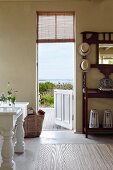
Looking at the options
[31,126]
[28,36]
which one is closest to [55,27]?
[28,36]

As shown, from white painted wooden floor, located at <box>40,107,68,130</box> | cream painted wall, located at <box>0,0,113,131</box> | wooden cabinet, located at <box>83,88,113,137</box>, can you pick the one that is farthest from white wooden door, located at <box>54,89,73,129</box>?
wooden cabinet, located at <box>83,88,113,137</box>

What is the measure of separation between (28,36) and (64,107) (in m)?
1.96

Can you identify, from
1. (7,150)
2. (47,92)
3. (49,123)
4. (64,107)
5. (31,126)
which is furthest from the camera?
(47,92)

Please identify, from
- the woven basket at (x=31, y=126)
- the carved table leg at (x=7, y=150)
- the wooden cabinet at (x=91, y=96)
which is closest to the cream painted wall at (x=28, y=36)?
the wooden cabinet at (x=91, y=96)

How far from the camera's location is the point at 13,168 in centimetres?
340

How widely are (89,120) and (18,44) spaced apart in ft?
7.63

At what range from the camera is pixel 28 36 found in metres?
5.89

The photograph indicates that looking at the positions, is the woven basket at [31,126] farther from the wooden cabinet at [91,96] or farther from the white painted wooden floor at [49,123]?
the wooden cabinet at [91,96]

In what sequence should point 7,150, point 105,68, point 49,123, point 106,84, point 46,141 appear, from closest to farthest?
point 7,150 < point 46,141 < point 106,84 < point 105,68 < point 49,123

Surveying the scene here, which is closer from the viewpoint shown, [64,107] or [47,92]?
[64,107]

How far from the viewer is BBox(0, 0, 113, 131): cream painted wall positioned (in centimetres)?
586

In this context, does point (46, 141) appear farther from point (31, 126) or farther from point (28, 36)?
point (28, 36)

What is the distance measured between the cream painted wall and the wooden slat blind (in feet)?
0.42

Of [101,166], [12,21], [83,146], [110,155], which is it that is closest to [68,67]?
[12,21]
